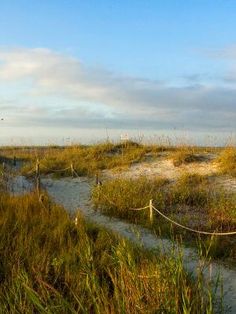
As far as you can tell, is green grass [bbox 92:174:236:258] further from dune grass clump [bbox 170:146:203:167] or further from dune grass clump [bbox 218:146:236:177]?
dune grass clump [bbox 170:146:203:167]

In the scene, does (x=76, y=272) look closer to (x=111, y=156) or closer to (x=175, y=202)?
(x=175, y=202)

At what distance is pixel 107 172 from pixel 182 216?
20.4 feet

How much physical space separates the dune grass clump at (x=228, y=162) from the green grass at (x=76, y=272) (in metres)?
5.99

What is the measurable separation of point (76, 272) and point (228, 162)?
31.7ft

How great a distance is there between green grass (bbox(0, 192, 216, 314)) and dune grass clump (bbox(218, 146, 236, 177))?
5988 mm

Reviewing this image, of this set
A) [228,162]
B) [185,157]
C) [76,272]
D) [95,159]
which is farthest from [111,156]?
[76,272]

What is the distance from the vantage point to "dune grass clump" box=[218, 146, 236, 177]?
14.0m

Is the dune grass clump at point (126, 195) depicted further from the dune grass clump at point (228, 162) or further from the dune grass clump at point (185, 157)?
the dune grass clump at point (185, 157)

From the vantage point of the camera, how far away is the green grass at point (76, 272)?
14.1 ft

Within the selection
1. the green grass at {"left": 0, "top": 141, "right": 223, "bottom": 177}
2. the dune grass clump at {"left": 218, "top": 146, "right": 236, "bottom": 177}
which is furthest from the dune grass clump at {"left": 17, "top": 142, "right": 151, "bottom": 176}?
the dune grass clump at {"left": 218, "top": 146, "right": 236, "bottom": 177}

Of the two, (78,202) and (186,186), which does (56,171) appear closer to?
(78,202)

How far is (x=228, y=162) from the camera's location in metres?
14.5

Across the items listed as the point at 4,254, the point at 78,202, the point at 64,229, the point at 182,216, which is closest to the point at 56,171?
the point at 78,202

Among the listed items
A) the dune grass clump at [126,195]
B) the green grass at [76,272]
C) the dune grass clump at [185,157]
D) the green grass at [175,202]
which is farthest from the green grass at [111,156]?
the green grass at [76,272]
